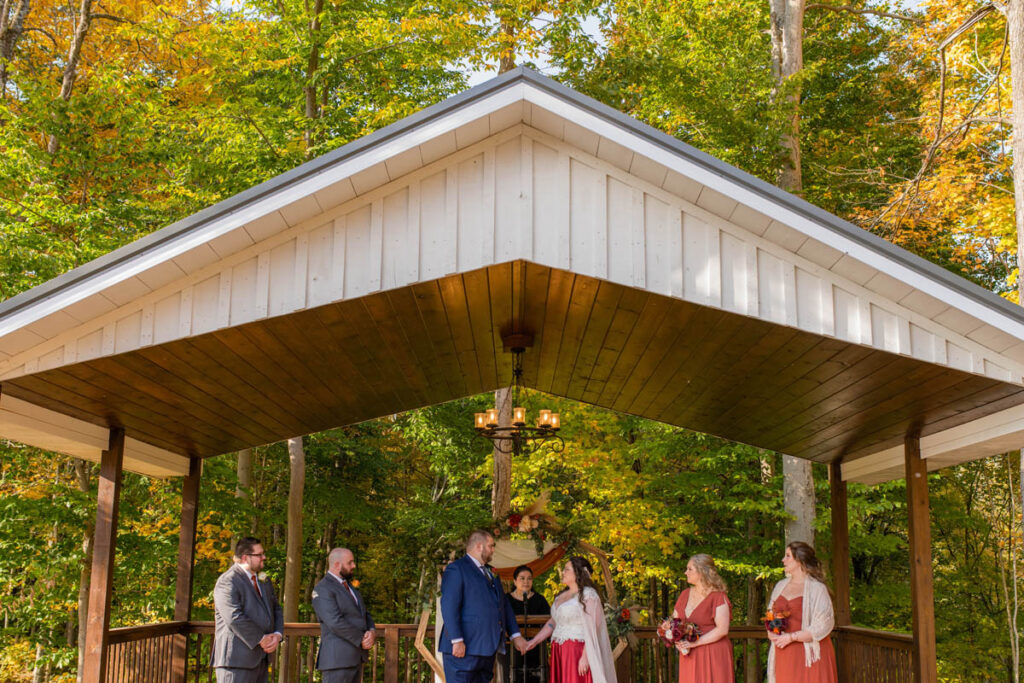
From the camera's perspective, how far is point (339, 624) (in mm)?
6547

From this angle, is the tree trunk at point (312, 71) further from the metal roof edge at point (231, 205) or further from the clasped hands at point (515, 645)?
the metal roof edge at point (231, 205)

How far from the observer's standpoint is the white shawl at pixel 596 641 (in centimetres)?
703

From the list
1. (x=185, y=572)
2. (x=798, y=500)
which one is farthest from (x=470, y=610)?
(x=798, y=500)

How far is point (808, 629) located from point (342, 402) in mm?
4348

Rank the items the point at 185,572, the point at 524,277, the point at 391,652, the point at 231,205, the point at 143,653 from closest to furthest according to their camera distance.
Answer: the point at 231,205 < the point at 524,277 < the point at 143,653 < the point at 391,652 < the point at 185,572

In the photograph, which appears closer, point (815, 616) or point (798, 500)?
point (815, 616)

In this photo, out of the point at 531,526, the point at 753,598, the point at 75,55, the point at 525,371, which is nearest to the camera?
the point at 531,526

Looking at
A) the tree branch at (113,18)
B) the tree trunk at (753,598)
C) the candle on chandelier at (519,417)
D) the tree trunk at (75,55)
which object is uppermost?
the tree branch at (113,18)

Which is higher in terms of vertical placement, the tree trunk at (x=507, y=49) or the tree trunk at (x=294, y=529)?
the tree trunk at (x=507, y=49)

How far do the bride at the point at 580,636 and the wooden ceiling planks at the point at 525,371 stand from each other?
1792 millimetres

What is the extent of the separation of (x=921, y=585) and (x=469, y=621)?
3.20 meters

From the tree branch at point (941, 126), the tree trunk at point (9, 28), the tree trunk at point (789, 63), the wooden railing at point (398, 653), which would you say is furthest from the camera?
the tree trunk at point (9, 28)

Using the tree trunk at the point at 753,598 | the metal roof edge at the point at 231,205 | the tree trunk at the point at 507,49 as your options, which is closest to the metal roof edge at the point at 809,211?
the metal roof edge at the point at 231,205

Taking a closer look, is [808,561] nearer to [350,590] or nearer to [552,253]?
[552,253]
